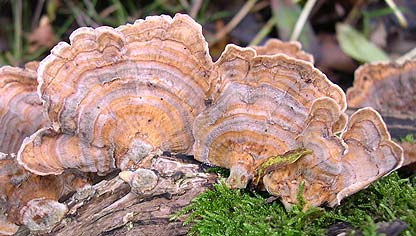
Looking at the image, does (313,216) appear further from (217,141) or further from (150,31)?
(150,31)

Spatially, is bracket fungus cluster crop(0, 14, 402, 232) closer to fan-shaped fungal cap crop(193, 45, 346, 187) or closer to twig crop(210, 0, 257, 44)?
fan-shaped fungal cap crop(193, 45, 346, 187)

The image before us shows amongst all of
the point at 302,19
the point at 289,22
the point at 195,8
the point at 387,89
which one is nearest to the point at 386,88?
the point at 387,89

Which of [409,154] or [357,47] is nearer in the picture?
[409,154]

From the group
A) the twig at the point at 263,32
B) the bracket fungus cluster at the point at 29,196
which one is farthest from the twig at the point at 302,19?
the bracket fungus cluster at the point at 29,196

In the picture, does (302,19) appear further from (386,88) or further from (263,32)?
(386,88)

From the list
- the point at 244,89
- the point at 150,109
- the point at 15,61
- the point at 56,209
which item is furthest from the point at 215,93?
the point at 15,61

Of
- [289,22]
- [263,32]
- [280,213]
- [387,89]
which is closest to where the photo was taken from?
[280,213]

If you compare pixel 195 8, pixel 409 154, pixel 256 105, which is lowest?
pixel 409 154

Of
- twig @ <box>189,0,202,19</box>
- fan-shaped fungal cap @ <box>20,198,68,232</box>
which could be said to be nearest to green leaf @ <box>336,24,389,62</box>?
twig @ <box>189,0,202,19</box>
